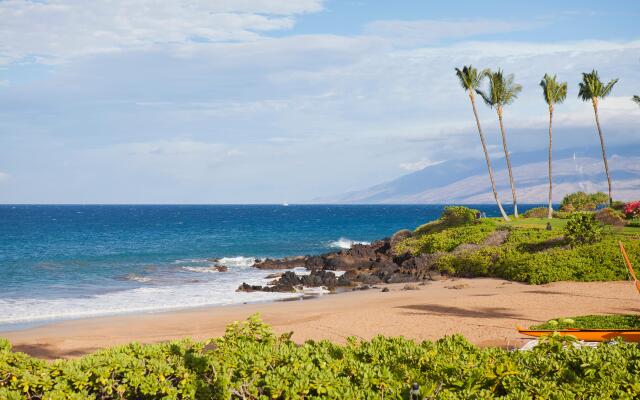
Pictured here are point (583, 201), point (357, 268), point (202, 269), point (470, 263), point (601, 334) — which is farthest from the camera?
point (583, 201)

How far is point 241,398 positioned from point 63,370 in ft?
7.66

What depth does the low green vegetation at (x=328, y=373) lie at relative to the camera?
7746mm

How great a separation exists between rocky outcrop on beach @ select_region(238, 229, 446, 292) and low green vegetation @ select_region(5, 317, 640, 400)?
77.7 feet

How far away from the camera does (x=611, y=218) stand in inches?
1582

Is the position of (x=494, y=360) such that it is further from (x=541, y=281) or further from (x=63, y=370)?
(x=541, y=281)

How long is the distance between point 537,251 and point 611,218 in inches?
413

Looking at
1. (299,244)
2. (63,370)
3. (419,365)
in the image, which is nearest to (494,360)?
(419,365)

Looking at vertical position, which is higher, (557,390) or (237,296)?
(557,390)

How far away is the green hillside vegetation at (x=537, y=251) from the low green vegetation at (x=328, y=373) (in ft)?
62.1

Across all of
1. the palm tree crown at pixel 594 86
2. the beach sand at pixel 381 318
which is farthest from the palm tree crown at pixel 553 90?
the beach sand at pixel 381 318

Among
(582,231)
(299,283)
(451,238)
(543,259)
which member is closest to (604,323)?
(543,259)

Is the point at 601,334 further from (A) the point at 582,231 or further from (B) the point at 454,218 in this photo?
(B) the point at 454,218

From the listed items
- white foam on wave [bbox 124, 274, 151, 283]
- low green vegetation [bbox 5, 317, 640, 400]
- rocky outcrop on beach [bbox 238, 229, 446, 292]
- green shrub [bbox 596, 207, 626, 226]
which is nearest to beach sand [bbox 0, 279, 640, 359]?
rocky outcrop on beach [bbox 238, 229, 446, 292]

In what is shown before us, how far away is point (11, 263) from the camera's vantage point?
157ft
